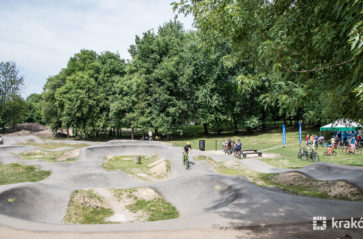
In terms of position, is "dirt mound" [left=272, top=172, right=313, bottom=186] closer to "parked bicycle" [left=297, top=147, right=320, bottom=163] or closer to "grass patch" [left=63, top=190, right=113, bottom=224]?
"parked bicycle" [left=297, top=147, right=320, bottom=163]

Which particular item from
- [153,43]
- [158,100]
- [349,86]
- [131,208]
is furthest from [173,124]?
[349,86]

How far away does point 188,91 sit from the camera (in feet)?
135

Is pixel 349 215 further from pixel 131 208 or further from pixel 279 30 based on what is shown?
pixel 131 208

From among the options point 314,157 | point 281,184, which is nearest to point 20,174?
point 281,184

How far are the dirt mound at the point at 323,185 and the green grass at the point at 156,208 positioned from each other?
718 centimetres

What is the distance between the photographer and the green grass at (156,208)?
10615 millimetres

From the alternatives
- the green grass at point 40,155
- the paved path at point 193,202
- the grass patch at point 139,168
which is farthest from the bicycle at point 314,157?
the green grass at point 40,155

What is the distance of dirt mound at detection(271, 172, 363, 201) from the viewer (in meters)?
10.9

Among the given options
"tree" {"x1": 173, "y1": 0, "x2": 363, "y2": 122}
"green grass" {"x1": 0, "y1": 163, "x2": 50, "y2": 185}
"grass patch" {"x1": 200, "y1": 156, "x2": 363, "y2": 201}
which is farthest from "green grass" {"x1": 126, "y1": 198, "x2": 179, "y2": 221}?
"green grass" {"x1": 0, "y1": 163, "x2": 50, "y2": 185}

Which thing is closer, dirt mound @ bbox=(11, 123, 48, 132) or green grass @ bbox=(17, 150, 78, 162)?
green grass @ bbox=(17, 150, 78, 162)

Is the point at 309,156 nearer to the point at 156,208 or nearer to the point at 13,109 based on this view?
the point at 156,208

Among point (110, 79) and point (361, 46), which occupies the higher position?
point (110, 79)

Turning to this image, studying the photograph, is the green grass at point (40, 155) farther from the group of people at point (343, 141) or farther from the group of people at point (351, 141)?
the group of people at point (351, 141)

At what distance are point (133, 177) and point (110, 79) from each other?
30865 millimetres
